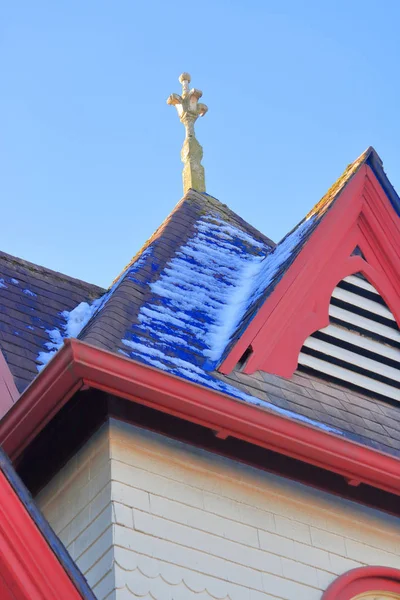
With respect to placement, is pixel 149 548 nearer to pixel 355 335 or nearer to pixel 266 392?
pixel 266 392

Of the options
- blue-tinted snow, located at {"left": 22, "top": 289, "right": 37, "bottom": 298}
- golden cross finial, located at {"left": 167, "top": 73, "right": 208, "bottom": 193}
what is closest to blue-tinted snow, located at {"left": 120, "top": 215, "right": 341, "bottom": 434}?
blue-tinted snow, located at {"left": 22, "top": 289, "right": 37, "bottom": 298}

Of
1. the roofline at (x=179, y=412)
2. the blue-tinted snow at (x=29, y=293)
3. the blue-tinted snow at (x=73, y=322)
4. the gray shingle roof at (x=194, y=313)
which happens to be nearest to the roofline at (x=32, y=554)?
the roofline at (x=179, y=412)

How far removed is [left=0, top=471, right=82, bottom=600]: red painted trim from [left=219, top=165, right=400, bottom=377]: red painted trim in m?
2.59

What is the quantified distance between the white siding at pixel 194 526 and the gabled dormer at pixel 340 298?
998 millimetres

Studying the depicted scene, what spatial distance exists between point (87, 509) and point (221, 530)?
2.69 ft

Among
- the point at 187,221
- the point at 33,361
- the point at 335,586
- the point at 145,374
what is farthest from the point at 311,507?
the point at 187,221

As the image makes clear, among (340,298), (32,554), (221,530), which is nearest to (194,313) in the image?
(340,298)

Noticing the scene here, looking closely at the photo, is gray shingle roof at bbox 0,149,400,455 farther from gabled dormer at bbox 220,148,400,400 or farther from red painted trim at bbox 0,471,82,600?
red painted trim at bbox 0,471,82,600

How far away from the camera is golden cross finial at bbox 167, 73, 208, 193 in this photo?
1296 centimetres

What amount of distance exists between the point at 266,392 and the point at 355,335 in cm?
123

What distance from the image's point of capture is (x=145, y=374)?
7223 millimetres

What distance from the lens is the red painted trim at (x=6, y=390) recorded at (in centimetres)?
820

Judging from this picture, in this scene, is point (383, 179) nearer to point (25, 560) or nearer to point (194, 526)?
point (194, 526)

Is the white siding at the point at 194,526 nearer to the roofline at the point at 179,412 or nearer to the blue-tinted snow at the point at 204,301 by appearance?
the roofline at the point at 179,412
